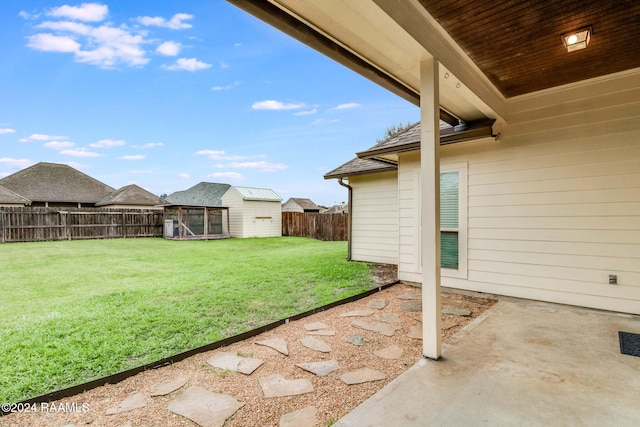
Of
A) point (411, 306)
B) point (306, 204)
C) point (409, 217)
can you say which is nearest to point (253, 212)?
point (409, 217)

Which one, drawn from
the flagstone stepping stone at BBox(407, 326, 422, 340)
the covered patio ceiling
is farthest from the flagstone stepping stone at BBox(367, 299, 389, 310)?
the covered patio ceiling

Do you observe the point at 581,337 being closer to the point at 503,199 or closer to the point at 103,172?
the point at 503,199

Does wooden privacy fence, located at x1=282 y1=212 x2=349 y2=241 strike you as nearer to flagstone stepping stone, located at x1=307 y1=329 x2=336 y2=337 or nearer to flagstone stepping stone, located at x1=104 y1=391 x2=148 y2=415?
flagstone stepping stone, located at x1=307 y1=329 x2=336 y2=337

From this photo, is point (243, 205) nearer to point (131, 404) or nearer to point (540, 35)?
point (131, 404)

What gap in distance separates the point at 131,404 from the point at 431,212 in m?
2.54

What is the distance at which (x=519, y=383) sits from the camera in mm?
2039

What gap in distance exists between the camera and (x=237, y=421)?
5.54ft

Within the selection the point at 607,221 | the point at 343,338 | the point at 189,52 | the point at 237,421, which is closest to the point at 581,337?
the point at 607,221

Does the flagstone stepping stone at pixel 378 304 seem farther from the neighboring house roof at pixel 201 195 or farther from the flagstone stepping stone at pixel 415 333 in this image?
the neighboring house roof at pixel 201 195

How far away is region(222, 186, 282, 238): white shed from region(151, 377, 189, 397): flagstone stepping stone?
1382 cm

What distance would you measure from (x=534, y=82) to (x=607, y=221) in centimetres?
189

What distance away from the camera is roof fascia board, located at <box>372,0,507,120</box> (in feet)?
6.57

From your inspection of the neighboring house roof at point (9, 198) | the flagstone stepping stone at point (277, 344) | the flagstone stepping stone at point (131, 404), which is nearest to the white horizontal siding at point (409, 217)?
the flagstone stepping stone at point (277, 344)

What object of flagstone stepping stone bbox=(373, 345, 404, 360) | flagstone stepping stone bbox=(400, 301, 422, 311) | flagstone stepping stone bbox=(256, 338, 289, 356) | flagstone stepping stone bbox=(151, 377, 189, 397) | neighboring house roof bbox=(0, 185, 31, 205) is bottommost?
flagstone stepping stone bbox=(400, 301, 422, 311)
